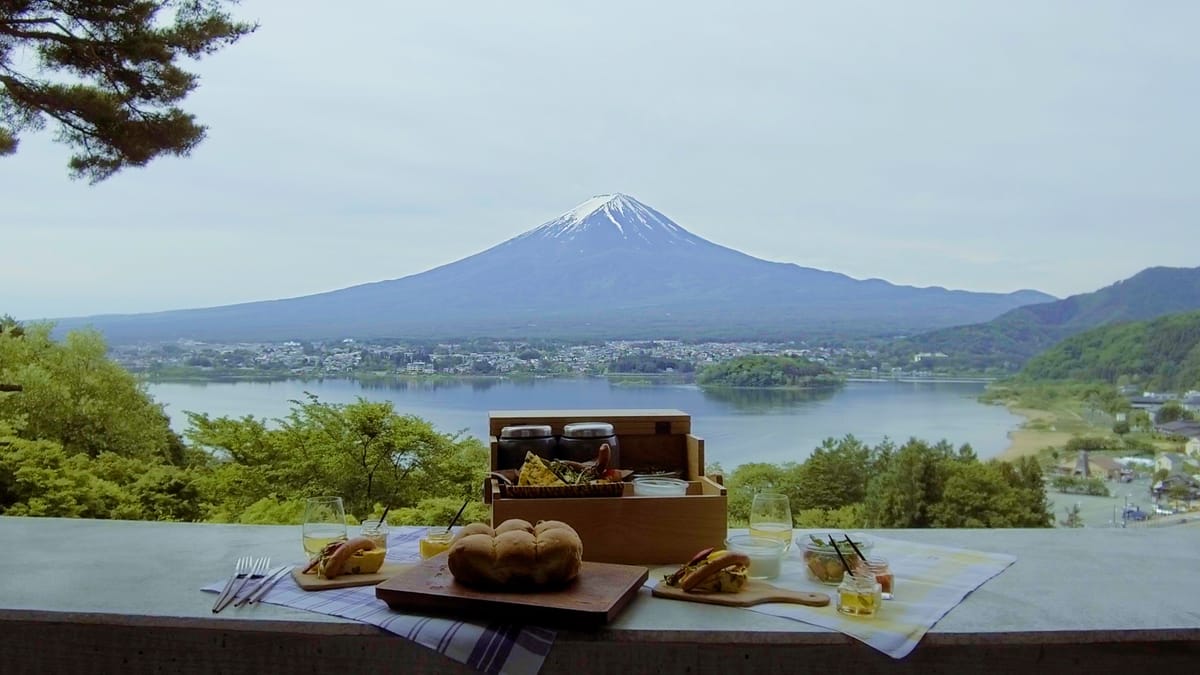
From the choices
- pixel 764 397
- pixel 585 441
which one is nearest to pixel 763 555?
pixel 585 441

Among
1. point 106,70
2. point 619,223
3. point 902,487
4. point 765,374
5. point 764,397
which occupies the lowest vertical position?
point 902,487

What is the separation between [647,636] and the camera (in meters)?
1.63

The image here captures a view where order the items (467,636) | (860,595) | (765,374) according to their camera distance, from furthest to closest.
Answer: (765,374) → (860,595) → (467,636)

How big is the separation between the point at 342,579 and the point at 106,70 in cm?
270

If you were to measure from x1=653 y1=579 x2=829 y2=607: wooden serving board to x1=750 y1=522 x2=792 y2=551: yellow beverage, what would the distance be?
0.20m

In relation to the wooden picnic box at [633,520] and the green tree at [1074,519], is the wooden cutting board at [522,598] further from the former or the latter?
the green tree at [1074,519]

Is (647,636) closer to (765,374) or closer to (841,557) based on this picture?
(841,557)

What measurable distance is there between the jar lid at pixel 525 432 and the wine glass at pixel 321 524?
422 mm

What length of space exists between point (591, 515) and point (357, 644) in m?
0.53

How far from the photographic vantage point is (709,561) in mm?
1812

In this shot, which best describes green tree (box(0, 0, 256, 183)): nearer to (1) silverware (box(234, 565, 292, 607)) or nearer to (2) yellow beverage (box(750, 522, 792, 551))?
(1) silverware (box(234, 565, 292, 607))

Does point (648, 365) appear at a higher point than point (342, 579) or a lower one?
higher

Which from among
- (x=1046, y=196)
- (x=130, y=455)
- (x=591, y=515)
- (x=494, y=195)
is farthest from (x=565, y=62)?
(x=591, y=515)

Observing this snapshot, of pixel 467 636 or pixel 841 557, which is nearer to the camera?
pixel 467 636
